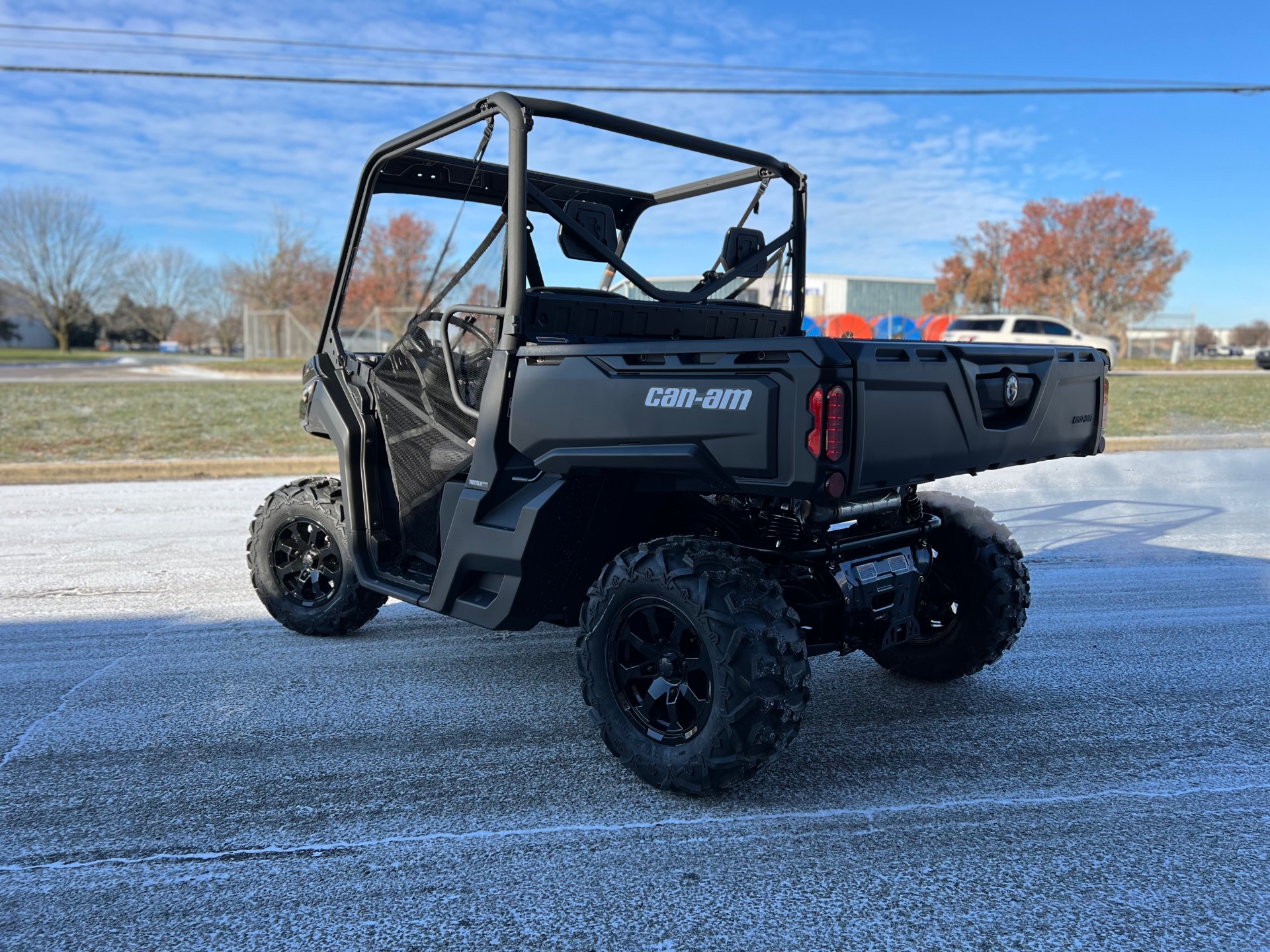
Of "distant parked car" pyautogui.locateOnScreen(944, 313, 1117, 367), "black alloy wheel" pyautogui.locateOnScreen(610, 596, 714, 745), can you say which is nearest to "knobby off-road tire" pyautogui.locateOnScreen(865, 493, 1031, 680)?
"black alloy wheel" pyautogui.locateOnScreen(610, 596, 714, 745)

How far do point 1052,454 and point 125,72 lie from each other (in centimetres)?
1791

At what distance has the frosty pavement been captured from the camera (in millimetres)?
2518

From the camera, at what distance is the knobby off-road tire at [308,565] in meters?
4.89

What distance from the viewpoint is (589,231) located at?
12.7 feet

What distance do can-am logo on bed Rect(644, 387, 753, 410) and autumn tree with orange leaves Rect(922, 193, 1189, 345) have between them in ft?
138

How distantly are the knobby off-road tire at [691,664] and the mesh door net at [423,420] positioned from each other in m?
1.03

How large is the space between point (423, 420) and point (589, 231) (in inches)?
42.1

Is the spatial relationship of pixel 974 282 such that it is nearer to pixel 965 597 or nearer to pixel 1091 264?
pixel 1091 264

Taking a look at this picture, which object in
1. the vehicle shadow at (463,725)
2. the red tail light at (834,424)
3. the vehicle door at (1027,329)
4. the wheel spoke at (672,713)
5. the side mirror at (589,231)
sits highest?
the vehicle door at (1027,329)

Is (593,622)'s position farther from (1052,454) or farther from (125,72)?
(125,72)

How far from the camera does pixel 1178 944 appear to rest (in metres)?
2.38

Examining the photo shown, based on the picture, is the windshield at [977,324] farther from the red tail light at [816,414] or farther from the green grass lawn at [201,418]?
the red tail light at [816,414]

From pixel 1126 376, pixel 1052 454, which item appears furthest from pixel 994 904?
pixel 1126 376

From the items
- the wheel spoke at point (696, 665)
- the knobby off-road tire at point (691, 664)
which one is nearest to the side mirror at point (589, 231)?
the knobby off-road tire at point (691, 664)
